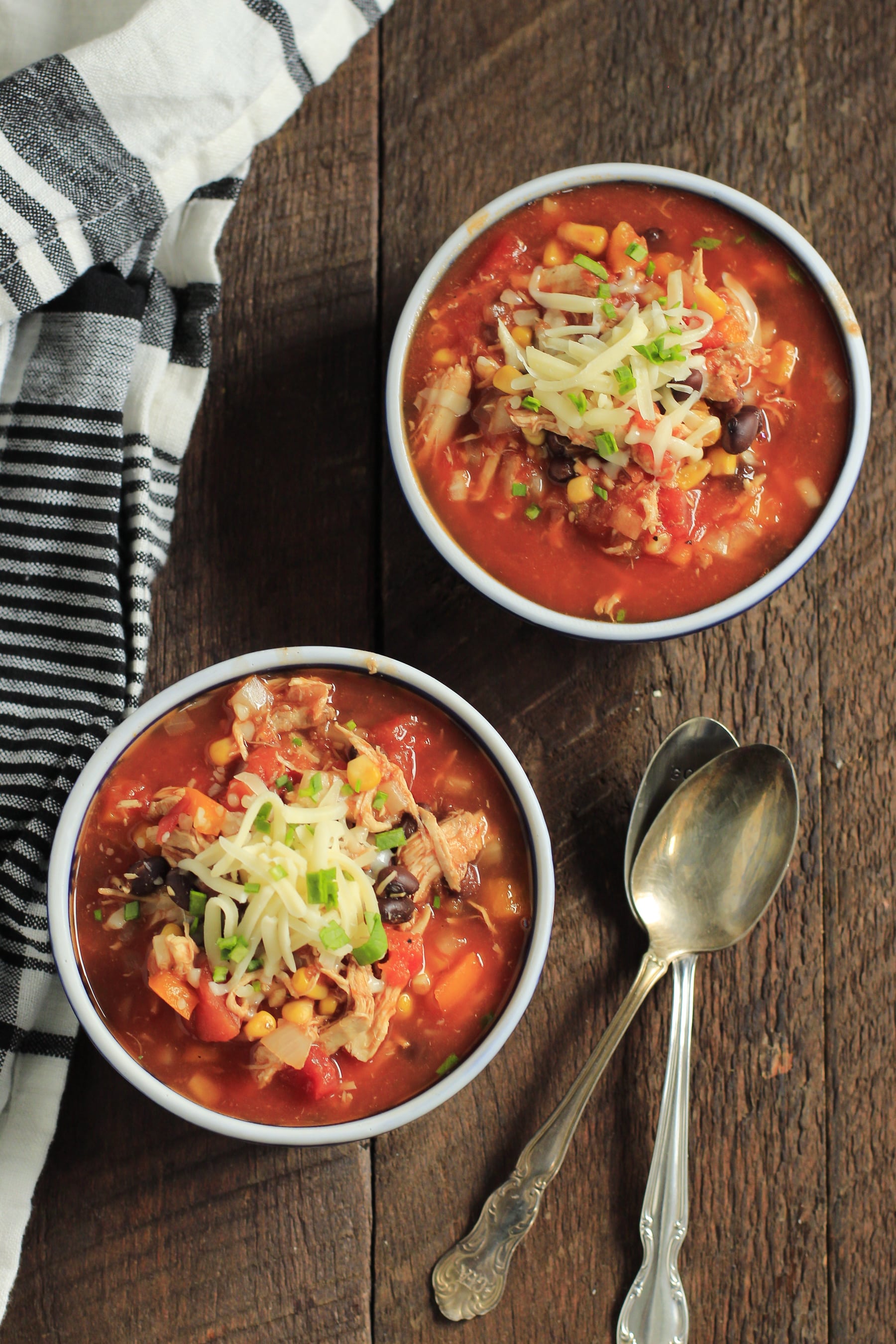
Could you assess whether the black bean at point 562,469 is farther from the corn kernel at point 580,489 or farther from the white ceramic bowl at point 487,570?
the white ceramic bowl at point 487,570

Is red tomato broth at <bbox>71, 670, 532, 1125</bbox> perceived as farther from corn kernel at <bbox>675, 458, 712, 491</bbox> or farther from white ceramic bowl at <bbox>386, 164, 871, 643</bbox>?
corn kernel at <bbox>675, 458, 712, 491</bbox>

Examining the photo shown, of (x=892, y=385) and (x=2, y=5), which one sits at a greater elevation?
(x=2, y=5)

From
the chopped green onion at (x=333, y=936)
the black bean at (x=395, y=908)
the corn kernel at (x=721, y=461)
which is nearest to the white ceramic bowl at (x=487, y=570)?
the corn kernel at (x=721, y=461)

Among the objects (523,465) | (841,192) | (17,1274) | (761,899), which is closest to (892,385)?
(841,192)

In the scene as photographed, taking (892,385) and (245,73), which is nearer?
(245,73)

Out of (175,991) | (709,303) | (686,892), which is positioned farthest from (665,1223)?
(709,303)

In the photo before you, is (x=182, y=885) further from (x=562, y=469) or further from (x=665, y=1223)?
(x=665, y=1223)

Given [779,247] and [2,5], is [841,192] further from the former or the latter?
[2,5]

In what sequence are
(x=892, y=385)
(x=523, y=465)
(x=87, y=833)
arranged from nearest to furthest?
(x=87, y=833) → (x=523, y=465) → (x=892, y=385)
